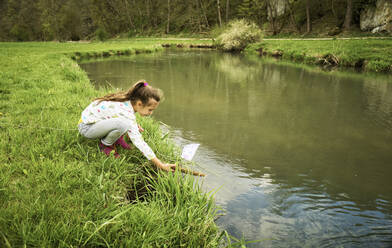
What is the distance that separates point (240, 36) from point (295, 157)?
63.6 feet

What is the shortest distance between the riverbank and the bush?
1970 centimetres

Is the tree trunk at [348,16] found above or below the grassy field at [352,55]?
above

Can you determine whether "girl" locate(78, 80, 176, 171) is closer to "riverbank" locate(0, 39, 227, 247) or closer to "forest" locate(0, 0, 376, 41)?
"riverbank" locate(0, 39, 227, 247)

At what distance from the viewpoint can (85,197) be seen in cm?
207

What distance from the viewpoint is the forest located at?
33.9 metres

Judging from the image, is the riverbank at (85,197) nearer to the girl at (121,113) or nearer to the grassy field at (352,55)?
the girl at (121,113)

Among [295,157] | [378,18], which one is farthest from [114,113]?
[378,18]

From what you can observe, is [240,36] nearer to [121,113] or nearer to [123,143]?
[123,143]

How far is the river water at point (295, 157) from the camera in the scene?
257 cm

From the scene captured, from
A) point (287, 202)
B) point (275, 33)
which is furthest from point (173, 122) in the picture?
point (275, 33)

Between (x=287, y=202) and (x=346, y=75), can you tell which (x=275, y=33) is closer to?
(x=346, y=75)

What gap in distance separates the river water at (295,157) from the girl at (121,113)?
3.61 feet

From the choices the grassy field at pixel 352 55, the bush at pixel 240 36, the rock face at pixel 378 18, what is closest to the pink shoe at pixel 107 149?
the grassy field at pixel 352 55

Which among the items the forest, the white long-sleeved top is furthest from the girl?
the forest
